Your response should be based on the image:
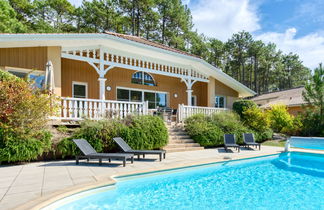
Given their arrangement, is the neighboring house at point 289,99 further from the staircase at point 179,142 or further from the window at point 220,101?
the staircase at point 179,142

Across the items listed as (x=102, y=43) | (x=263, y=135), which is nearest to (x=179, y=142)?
(x=102, y=43)

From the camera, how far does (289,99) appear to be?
2470cm

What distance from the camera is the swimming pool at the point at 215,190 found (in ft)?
14.5

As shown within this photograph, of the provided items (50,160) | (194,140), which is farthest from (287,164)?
(50,160)

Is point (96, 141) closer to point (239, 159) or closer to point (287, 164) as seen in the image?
point (239, 159)

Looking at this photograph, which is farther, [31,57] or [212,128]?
[212,128]

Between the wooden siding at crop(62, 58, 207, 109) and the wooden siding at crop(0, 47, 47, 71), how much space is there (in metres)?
2.32

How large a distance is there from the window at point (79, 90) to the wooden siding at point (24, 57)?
2.93m

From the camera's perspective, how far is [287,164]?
27.9 ft

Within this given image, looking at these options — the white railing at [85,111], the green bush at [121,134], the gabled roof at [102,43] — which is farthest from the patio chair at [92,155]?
the gabled roof at [102,43]

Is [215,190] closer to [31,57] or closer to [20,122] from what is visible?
[20,122]

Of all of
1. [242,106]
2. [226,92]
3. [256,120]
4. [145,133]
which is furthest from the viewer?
[226,92]

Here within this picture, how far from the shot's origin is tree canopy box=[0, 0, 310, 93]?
23.8 m

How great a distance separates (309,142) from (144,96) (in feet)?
33.6
